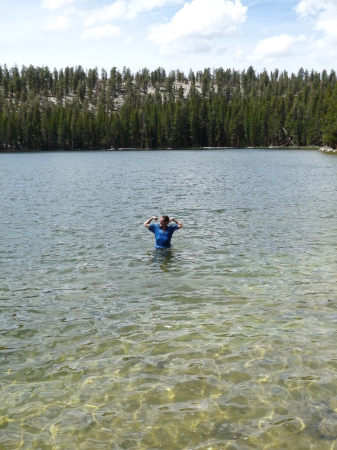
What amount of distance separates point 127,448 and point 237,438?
5.47 ft

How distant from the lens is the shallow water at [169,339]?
7086 mm

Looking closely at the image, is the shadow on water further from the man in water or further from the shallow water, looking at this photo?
the man in water

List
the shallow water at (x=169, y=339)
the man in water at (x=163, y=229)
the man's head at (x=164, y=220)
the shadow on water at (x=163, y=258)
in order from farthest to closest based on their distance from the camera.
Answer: the man in water at (x=163, y=229) < the man's head at (x=164, y=220) < the shadow on water at (x=163, y=258) < the shallow water at (x=169, y=339)

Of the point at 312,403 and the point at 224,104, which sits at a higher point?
the point at 224,104

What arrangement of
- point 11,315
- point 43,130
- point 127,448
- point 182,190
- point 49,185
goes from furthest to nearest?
point 43,130
point 49,185
point 182,190
point 11,315
point 127,448

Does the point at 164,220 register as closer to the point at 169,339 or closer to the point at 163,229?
the point at 163,229

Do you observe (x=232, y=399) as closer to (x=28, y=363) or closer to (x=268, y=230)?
(x=28, y=363)

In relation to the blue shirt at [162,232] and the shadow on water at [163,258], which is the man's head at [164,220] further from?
the shadow on water at [163,258]

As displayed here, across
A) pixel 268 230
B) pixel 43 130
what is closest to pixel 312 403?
pixel 268 230

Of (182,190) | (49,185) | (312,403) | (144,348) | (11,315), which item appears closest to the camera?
(312,403)

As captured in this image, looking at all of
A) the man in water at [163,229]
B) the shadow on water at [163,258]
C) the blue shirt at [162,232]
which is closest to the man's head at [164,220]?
the man in water at [163,229]

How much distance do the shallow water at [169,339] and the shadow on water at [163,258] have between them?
0.08 m

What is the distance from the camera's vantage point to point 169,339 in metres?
10.3

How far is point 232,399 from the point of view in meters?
7.79
